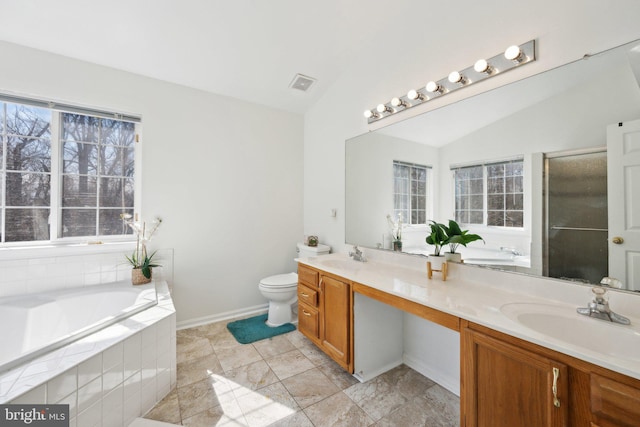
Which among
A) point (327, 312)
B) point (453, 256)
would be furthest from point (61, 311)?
point (453, 256)

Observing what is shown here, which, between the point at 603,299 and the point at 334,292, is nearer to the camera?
the point at 603,299

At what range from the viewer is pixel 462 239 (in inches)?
66.5

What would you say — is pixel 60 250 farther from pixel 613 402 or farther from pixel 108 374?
pixel 613 402

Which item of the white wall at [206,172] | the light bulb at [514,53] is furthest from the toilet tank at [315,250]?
the light bulb at [514,53]

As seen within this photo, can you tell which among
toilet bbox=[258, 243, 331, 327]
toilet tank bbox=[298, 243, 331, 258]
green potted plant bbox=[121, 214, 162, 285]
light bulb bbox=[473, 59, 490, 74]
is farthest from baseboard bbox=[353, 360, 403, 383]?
light bulb bbox=[473, 59, 490, 74]

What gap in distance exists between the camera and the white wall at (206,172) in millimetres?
2287

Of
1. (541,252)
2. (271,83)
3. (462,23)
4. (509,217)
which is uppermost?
(271,83)

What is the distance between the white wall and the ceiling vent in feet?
1.58

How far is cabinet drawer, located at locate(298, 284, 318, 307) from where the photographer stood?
221 cm

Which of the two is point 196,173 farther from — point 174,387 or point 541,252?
point 541,252

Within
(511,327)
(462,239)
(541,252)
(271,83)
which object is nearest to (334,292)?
(462,239)

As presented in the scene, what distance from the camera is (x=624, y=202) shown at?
1138 millimetres

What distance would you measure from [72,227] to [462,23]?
141 inches

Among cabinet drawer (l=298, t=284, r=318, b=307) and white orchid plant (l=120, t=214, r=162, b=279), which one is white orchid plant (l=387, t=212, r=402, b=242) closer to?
cabinet drawer (l=298, t=284, r=318, b=307)
